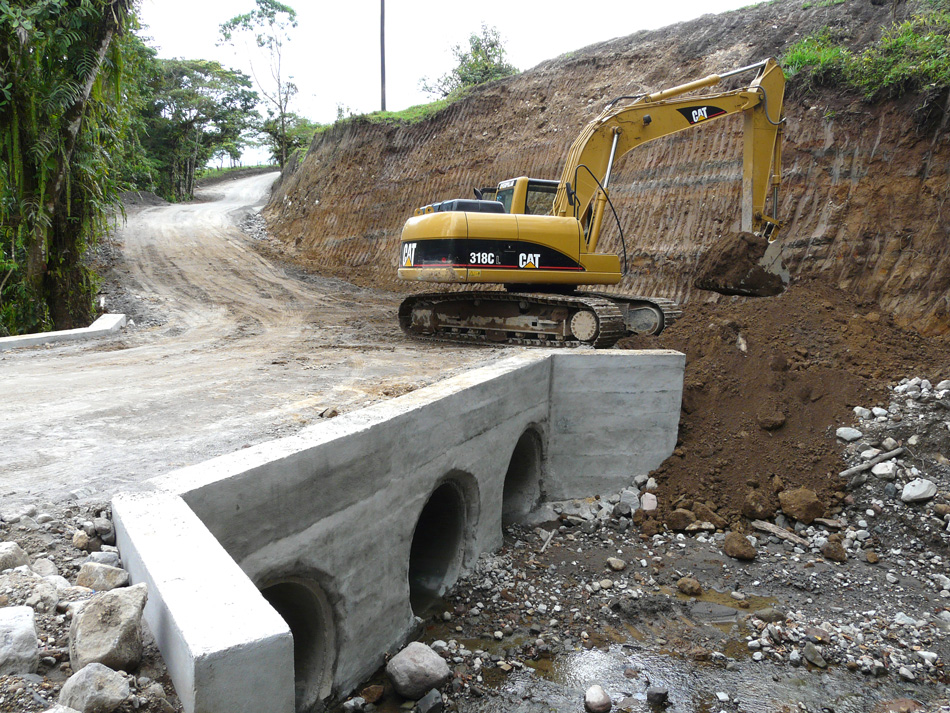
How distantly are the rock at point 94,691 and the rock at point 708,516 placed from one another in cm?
660

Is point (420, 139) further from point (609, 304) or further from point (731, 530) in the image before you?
point (731, 530)

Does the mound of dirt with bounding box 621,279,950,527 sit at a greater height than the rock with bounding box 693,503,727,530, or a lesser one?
greater

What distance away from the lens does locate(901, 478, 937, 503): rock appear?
6.80 m

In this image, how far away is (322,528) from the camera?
450 cm

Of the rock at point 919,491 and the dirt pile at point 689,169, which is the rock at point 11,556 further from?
the dirt pile at point 689,169

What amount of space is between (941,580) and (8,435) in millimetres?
8321

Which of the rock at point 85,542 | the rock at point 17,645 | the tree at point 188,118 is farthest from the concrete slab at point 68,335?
the tree at point 188,118

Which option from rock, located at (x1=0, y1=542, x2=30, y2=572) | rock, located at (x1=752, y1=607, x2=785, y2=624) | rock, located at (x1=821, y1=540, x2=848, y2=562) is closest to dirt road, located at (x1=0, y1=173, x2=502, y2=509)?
rock, located at (x1=0, y1=542, x2=30, y2=572)

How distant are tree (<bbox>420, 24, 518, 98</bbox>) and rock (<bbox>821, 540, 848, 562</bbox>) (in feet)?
67.1

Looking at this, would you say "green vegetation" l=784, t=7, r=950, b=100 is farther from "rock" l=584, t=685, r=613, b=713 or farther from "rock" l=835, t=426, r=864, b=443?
"rock" l=584, t=685, r=613, b=713

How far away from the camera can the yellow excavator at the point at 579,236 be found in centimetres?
908

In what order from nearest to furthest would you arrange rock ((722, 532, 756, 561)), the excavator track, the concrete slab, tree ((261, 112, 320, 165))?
rock ((722, 532, 756, 561)), the excavator track, the concrete slab, tree ((261, 112, 320, 165))

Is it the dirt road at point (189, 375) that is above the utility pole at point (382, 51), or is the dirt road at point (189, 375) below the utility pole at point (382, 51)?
below

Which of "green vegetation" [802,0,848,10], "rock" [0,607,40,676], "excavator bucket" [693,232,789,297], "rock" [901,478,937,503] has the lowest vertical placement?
"rock" [901,478,937,503]
